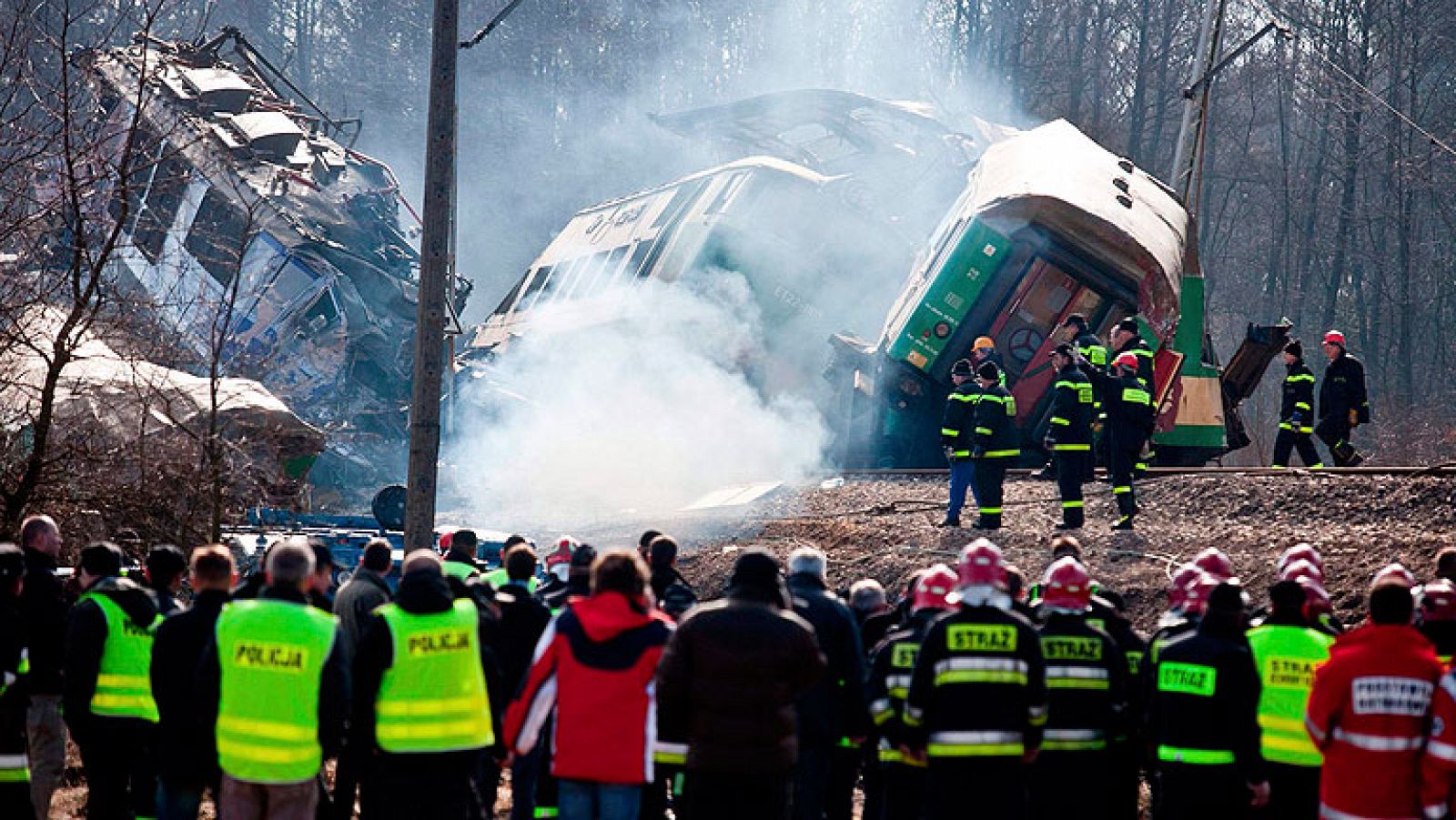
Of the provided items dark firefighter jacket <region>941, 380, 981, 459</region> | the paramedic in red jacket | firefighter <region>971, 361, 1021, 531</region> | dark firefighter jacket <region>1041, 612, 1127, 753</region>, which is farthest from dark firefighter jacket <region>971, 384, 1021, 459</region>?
the paramedic in red jacket

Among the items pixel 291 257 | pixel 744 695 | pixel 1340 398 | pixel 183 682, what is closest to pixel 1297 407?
pixel 1340 398

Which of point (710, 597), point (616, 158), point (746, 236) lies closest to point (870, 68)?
A: point (616, 158)

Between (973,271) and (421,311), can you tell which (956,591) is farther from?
(973,271)

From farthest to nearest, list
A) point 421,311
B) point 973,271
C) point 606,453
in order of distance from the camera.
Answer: point 606,453 → point 973,271 → point 421,311

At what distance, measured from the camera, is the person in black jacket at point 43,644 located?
7383 millimetres

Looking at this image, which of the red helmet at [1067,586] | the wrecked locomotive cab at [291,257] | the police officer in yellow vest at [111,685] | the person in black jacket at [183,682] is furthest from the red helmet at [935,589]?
the wrecked locomotive cab at [291,257]

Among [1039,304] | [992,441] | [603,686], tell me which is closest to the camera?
[603,686]

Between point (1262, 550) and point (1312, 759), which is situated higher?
point (1262, 550)

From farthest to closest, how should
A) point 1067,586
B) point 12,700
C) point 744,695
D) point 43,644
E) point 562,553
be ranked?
point 562,553
point 43,644
point 12,700
point 1067,586
point 744,695

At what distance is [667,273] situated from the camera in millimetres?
23344

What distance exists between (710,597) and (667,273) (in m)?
10.6

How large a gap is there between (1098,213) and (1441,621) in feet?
35.7

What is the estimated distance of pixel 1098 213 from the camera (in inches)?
659

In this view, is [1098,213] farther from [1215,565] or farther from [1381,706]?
[1381,706]
